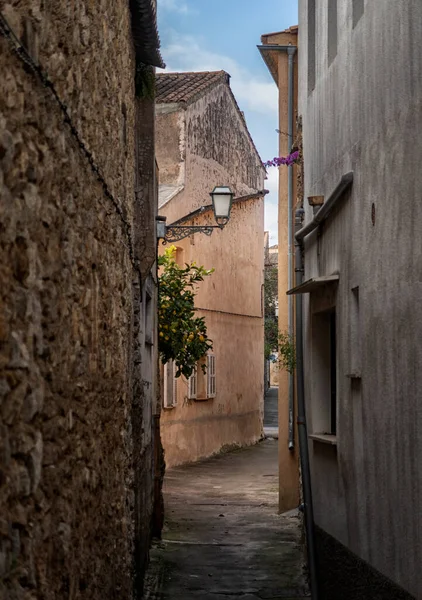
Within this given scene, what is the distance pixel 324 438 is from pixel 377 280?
105 inches

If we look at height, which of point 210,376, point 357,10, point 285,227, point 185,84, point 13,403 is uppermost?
point 185,84

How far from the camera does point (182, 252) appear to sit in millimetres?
23297

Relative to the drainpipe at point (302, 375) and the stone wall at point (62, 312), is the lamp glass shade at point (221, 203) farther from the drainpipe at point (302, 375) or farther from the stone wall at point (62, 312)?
the stone wall at point (62, 312)

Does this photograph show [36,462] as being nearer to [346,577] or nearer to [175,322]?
[346,577]

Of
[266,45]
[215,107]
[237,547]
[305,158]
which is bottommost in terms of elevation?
[237,547]

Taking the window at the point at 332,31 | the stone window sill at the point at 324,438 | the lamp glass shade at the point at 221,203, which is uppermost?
the window at the point at 332,31

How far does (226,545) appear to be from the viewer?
12.3m

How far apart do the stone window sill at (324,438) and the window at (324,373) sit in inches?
3.2

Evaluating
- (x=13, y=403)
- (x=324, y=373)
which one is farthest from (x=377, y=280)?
(x=13, y=403)

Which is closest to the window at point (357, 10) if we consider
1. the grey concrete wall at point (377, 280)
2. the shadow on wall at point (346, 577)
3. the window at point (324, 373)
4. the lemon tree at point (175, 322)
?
the grey concrete wall at point (377, 280)

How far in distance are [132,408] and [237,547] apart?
4.05 m

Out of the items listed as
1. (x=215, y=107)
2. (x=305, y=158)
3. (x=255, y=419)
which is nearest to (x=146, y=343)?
(x=305, y=158)

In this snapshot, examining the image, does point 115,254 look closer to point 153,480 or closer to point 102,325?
point 102,325

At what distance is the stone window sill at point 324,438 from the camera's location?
29.5 ft
